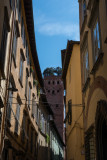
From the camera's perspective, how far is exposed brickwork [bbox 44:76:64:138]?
62531 mm

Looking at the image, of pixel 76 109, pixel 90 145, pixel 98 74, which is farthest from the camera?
pixel 76 109

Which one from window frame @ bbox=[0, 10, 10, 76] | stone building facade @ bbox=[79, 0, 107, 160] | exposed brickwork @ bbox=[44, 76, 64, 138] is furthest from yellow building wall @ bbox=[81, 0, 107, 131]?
exposed brickwork @ bbox=[44, 76, 64, 138]

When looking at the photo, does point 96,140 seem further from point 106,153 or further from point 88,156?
point 88,156

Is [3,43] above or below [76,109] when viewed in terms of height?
above

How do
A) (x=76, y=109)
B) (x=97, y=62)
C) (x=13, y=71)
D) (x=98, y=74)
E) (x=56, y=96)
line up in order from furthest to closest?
(x=56, y=96)
(x=76, y=109)
(x=13, y=71)
(x=98, y=74)
(x=97, y=62)

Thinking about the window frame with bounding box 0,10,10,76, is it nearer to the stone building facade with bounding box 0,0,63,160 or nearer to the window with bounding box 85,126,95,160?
the stone building facade with bounding box 0,0,63,160

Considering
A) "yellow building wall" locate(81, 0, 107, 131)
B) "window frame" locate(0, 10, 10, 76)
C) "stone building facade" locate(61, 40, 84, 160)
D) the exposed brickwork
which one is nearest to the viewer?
"yellow building wall" locate(81, 0, 107, 131)

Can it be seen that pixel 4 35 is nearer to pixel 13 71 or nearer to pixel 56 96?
pixel 13 71

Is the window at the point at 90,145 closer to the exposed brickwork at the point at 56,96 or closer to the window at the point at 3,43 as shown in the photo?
the window at the point at 3,43

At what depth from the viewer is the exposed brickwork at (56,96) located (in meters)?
62.5

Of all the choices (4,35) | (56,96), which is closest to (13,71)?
(4,35)

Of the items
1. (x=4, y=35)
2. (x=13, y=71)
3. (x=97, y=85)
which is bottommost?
(x=97, y=85)


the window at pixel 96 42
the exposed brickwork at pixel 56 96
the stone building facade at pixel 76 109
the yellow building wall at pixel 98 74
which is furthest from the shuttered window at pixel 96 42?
the exposed brickwork at pixel 56 96

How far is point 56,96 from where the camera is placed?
66500mm
